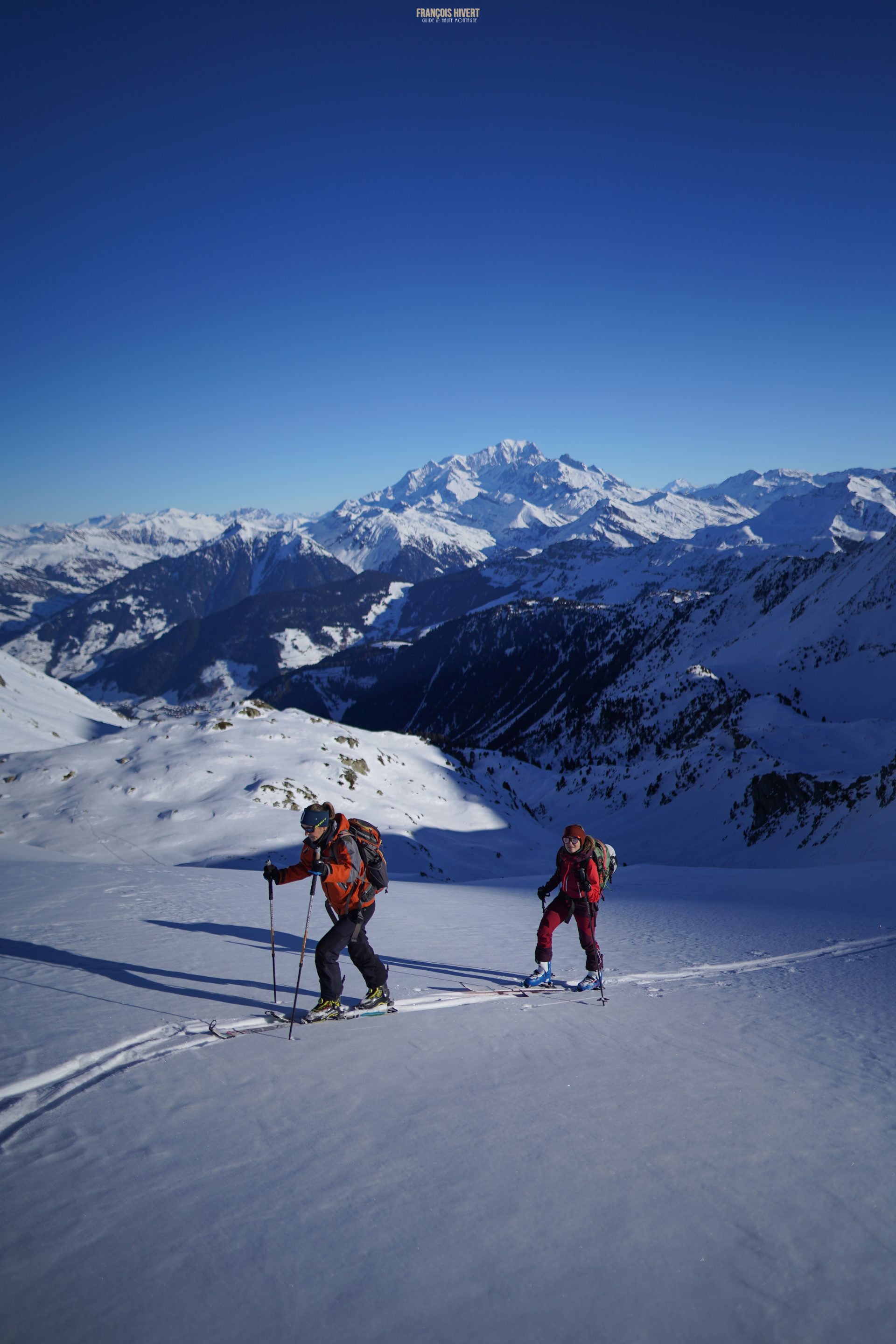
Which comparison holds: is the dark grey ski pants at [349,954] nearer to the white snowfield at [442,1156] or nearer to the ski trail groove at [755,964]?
the white snowfield at [442,1156]

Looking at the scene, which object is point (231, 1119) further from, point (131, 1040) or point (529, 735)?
point (529, 735)

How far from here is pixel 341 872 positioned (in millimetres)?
7398

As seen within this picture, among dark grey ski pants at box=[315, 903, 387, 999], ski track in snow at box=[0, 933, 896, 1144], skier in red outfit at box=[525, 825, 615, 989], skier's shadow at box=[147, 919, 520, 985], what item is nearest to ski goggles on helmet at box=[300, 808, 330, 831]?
dark grey ski pants at box=[315, 903, 387, 999]

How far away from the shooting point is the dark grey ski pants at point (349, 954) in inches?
290

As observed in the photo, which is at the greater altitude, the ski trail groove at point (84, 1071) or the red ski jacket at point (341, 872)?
the red ski jacket at point (341, 872)

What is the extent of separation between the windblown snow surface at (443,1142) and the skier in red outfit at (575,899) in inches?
21.1

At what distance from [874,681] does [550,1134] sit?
75.8 meters

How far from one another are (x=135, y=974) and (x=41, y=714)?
52724 mm

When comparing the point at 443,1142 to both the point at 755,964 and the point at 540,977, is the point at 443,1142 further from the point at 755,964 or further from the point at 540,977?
the point at 755,964

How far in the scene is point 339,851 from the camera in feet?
24.4

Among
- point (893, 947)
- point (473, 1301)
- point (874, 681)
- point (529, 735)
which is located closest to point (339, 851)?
point (473, 1301)

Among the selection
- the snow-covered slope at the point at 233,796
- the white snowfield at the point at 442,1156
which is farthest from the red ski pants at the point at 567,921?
the snow-covered slope at the point at 233,796

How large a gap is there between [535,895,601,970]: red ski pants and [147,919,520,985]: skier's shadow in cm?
66

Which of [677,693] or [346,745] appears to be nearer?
[346,745]
